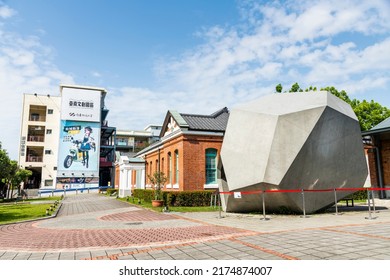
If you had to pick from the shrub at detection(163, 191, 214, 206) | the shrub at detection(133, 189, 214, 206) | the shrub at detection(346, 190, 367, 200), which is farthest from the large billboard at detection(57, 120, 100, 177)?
the shrub at detection(346, 190, 367, 200)

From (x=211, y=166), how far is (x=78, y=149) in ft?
120

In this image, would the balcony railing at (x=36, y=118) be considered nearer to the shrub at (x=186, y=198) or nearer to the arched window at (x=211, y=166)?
the arched window at (x=211, y=166)

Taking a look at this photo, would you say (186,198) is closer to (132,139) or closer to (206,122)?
(206,122)

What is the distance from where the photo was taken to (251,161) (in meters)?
12.1

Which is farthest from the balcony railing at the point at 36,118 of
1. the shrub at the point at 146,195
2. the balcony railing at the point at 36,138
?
the shrub at the point at 146,195

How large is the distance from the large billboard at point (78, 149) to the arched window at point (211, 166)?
35.7 metres

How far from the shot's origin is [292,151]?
1150cm

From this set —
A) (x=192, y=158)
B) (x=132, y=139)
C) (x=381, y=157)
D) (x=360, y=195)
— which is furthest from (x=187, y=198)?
(x=132, y=139)

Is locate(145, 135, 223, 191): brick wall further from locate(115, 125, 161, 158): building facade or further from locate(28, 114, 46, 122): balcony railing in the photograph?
locate(115, 125, 161, 158): building facade

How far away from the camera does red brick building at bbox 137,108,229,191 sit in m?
20.5

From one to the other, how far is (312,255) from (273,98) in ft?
29.8

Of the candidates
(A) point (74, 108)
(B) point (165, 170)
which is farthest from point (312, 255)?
(A) point (74, 108)

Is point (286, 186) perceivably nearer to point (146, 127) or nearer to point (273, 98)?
point (273, 98)

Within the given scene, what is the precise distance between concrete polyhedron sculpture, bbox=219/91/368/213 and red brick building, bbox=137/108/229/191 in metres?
7.07
